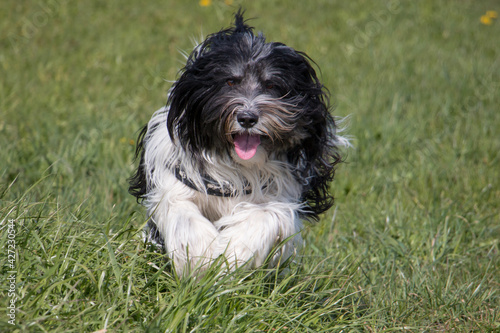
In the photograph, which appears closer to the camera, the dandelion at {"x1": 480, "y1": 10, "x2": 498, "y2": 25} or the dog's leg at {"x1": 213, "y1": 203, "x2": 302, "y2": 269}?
the dog's leg at {"x1": 213, "y1": 203, "x2": 302, "y2": 269}

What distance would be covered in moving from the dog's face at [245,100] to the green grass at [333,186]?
13.2 inches

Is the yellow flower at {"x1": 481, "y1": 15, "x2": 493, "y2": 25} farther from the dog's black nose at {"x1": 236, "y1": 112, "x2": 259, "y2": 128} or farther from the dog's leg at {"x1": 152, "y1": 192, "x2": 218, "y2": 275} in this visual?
the dog's leg at {"x1": 152, "y1": 192, "x2": 218, "y2": 275}

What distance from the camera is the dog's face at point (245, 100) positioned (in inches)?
109

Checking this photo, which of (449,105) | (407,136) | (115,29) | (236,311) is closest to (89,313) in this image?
(236,311)

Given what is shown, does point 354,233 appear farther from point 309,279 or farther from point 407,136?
point 407,136

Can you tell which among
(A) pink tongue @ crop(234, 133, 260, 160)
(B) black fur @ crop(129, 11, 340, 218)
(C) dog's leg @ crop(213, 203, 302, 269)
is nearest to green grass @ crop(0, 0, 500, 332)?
(C) dog's leg @ crop(213, 203, 302, 269)

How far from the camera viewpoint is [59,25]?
8.70 m

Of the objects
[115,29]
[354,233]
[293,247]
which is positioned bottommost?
[354,233]

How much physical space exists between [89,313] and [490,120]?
5.14 m

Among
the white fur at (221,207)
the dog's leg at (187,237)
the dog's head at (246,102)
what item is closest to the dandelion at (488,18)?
the dog's head at (246,102)

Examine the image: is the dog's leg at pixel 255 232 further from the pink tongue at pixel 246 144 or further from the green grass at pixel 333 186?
the pink tongue at pixel 246 144

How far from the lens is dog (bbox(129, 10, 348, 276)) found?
2.77m

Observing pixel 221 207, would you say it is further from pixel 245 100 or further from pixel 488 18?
pixel 488 18

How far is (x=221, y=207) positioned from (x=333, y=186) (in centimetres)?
208
